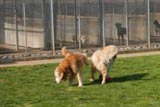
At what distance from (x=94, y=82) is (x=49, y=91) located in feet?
4.85

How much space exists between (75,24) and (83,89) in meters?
7.97

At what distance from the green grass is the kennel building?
3610 mm

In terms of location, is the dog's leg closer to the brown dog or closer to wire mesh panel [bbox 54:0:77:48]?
the brown dog

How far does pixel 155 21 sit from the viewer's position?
19953mm

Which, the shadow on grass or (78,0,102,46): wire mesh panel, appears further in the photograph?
(78,0,102,46): wire mesh panel

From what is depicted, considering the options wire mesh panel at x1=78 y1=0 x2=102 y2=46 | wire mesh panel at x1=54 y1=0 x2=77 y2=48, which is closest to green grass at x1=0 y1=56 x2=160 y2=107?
wire mesh panel at x1=54 y1=0 x2=77 y2=48

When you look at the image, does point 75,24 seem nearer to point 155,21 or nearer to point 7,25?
point 7,25

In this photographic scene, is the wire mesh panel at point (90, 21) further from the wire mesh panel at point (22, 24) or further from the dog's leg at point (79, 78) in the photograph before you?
the dog's leg at point (79, 78)

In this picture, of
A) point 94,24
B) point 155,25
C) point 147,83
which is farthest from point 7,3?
point 147,83

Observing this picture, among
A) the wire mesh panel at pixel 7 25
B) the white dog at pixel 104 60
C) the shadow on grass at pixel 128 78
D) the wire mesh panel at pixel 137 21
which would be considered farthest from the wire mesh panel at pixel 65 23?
the white dog at pixel 104 60

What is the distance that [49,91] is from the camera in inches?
419

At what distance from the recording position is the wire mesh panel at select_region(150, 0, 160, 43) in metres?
19.9

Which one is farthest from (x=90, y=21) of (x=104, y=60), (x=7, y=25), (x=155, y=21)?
(x=104, y=60)

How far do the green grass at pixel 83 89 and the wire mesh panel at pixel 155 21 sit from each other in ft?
18.9
